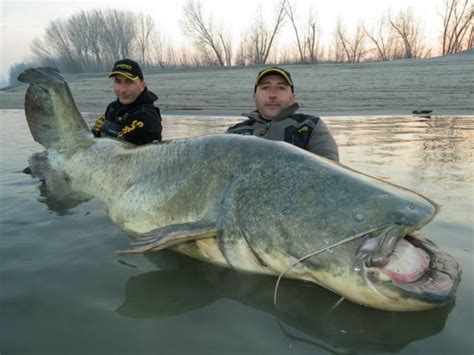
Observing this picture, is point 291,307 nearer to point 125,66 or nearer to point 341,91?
point 125,66

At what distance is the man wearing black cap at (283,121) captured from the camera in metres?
3.44

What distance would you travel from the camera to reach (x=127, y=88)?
447cm

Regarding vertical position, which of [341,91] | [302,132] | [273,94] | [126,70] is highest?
[126,70]

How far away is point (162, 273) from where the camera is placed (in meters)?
2.29

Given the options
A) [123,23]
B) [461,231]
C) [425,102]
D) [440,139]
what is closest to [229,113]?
[425,102]

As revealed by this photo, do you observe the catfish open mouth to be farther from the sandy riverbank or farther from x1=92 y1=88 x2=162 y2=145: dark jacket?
the sandy riverbank

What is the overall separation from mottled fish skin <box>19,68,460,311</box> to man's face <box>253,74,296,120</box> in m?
1.28

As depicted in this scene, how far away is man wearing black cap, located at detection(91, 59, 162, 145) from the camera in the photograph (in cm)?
431

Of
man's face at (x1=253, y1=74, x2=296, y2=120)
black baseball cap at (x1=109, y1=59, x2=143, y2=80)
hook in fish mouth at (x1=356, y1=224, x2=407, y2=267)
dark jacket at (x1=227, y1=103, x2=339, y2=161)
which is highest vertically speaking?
black baseball cap at (x1=109, y1=59, x2=143, y2=80)

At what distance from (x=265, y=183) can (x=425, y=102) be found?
1112 cm

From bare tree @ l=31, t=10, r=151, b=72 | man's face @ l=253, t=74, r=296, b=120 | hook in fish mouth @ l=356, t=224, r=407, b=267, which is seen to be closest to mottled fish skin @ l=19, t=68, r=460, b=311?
hook in fish mouth @ l=356, t=224, r=407, b=267

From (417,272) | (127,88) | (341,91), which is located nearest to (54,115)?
(127,88)

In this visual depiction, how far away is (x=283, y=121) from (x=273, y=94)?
0.31m

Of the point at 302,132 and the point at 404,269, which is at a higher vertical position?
the point at 302,132
